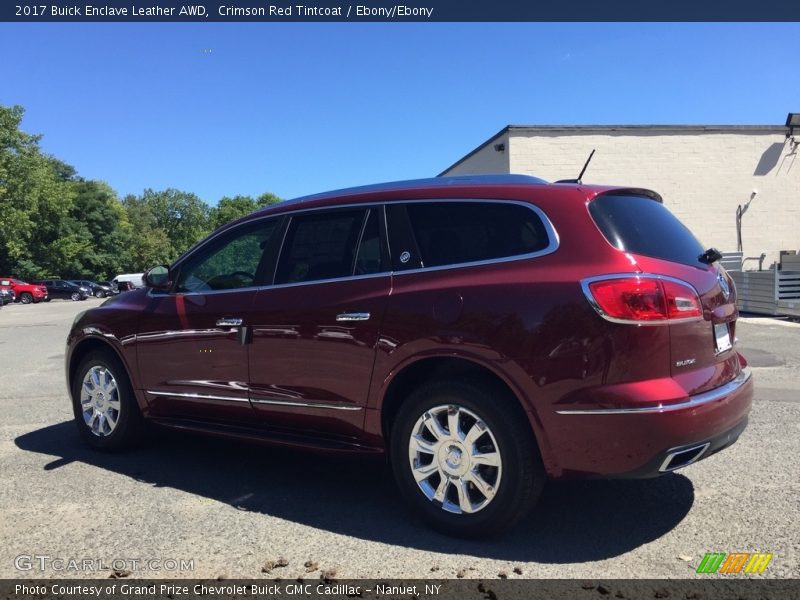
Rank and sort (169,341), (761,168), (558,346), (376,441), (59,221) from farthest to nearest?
(59,221)
(761,168)
(169,341)
(376,441)
(558,346)

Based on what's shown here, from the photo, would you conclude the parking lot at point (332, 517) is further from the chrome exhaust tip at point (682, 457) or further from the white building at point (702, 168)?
the white building at point (702, 168)

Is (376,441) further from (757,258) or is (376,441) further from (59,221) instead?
(59,221)

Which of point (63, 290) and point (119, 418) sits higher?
point (119, 418)

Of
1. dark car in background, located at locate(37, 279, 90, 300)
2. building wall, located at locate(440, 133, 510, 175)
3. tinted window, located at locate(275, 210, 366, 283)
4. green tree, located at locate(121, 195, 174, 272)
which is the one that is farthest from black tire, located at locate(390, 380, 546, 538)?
green tree, located at locate(121, 195, 174, 272)

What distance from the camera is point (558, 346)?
3.08 m

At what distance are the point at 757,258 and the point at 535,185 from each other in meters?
22.2

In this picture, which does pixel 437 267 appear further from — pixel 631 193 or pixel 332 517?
pixel 332 517

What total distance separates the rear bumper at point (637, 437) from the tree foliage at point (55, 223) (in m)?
48.0

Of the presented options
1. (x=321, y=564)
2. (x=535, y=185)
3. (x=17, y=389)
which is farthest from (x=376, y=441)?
(x=17, y=389)

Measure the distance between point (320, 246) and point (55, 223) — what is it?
6161 centimetres

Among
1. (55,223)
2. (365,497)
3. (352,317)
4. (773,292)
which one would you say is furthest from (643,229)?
(55,223)

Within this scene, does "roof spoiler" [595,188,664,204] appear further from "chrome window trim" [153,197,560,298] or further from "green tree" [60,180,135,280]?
"green tree" [60,180,135,280]

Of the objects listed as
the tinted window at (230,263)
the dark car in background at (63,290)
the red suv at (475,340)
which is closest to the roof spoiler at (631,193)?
the red suv at (475,340)

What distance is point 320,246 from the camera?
4.16m
